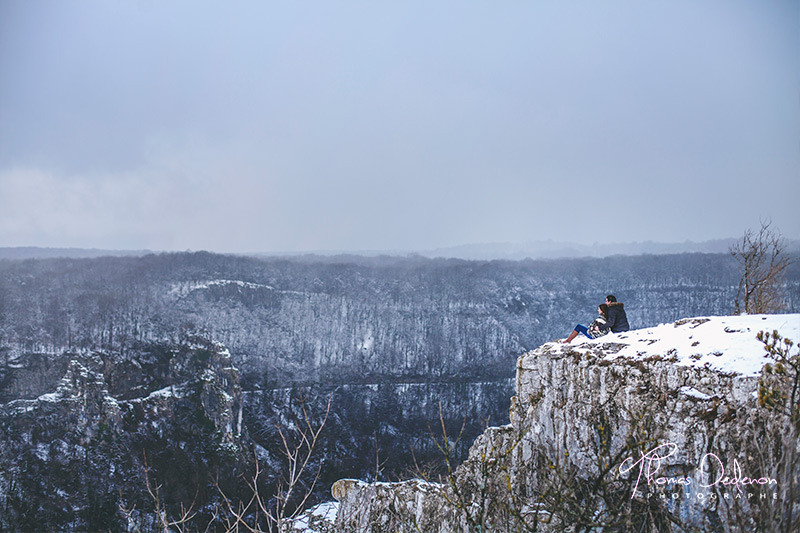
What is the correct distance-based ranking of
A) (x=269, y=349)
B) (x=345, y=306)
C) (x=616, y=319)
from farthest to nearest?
(x=345, y=306) → (x=269, y=349) → (x=616, y=319)

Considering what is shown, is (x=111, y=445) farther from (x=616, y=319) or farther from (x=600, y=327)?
(x=616, y=319)

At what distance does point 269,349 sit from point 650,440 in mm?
92699

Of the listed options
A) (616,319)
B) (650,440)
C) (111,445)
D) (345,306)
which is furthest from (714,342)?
(345,306)

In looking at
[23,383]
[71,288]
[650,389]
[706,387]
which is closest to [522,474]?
[650,389]

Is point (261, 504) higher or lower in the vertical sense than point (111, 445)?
higher

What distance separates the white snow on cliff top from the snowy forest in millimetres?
16333

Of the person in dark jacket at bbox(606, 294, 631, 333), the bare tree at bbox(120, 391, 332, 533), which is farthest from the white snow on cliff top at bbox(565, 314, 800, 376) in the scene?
the bare tree at bbox(120, 391, 332, 533)

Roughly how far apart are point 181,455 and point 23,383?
79.8 ft

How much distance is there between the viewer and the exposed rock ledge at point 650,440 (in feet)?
20.1

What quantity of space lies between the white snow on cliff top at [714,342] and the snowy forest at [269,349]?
1633cm

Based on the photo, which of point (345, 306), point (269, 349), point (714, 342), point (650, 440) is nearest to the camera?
point (650, 440)

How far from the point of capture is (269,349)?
306ft

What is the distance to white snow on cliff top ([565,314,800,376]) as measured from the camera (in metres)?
8.83

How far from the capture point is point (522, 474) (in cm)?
1278
